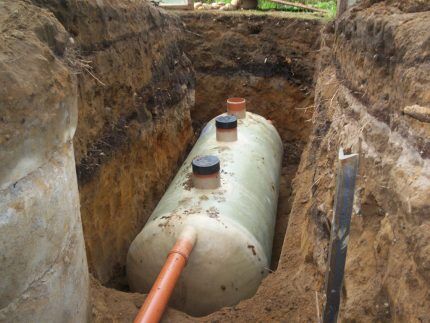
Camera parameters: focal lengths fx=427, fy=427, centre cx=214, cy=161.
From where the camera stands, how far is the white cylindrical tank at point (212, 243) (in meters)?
3.52

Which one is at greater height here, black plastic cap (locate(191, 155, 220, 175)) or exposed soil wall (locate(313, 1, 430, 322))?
exposed soil wall (locate(313, 1, 430, 322))

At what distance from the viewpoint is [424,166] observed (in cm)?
175

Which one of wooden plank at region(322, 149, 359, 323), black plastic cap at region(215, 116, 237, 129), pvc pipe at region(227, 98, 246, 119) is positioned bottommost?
pvc pipe at region(227, 98, 246, 119)

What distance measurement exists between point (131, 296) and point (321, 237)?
1601mm

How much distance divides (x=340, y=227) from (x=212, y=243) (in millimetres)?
1990

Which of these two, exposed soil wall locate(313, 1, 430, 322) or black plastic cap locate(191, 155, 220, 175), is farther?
black plastic cap locate(191, 155, 220, 175)

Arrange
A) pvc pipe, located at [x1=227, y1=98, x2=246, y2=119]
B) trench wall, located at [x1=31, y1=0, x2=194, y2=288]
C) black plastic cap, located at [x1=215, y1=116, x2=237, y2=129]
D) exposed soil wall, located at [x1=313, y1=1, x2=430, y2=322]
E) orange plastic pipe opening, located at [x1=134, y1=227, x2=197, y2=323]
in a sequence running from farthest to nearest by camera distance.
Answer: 1. pvc pipe, located at [x1=227, y1=98, x2=246, y2=119]
2. black plastic cap, located at [x1=215, y1=116, x2=237, y2=129]
3. trench wall, located at [x1=31, y1=0, x2=194, y2=288]
4. orange plastic pipe opening, located at [x1=134, y1=227, x2=197, y2=323]
5. exposed soil wall, located at [x1=313, y1=1, x2=430, y2=322]

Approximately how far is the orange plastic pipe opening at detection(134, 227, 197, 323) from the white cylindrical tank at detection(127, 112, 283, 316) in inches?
6.0

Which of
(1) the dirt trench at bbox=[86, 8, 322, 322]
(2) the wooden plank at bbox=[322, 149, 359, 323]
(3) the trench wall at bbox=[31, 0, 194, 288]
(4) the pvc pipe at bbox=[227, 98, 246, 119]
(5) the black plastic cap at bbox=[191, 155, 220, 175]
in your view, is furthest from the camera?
(1) the dirt trench at bbox=[86, 8, 322, 322]

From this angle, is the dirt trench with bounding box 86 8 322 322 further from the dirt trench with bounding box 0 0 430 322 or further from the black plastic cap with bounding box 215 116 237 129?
the black plastic cap with bounding box 215 116 237 129

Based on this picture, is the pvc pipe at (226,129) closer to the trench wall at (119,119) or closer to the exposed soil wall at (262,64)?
the trench wall at (119,119)

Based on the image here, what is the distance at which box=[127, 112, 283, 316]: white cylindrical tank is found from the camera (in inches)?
138

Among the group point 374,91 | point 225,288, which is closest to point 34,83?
point 374,91

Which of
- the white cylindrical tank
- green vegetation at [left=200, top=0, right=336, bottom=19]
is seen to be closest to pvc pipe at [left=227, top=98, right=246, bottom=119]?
the white cylindrical tank
